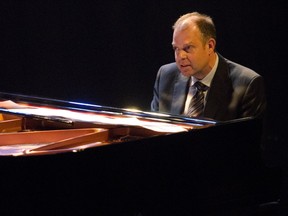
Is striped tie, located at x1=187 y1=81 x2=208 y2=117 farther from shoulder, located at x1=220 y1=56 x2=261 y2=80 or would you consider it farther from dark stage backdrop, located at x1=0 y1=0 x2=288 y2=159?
dark stage backdrop, located at x1=0 y1=0 x2=288 y2=159

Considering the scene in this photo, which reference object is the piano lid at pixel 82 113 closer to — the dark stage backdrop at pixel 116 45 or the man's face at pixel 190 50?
the man's face at pixel 190 50

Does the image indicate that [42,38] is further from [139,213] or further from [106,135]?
[139,213]

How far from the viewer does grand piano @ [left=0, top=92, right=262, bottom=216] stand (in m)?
2.31

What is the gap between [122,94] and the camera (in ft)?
15.0

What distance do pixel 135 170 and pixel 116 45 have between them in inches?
88.6

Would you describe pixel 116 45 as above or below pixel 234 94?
above

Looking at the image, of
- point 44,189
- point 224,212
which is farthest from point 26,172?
point 224,212

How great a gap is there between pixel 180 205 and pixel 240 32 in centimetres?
187

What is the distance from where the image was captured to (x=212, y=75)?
3537 mm

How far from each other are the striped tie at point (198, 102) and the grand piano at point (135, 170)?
0.65 metres

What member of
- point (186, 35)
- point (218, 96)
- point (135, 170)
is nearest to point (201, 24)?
point (186, 35)

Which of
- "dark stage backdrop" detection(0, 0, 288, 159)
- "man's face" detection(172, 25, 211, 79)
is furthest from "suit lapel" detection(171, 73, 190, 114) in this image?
"dark stage backdrop" detection(0, 0, 288, 159)

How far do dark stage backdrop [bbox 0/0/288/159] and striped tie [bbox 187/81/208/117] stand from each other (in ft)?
2.06

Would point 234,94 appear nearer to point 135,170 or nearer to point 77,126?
point 77,126
